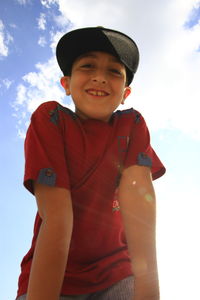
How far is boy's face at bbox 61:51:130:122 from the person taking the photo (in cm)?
270

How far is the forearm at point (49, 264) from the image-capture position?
1.83 metres

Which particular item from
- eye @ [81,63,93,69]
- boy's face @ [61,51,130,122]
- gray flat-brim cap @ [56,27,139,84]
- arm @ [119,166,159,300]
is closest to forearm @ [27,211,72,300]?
arm @ [119,166,159,300]

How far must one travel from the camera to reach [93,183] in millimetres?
2461

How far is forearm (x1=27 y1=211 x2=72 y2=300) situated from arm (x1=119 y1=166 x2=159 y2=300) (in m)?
0.54

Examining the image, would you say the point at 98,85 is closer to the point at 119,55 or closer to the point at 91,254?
the point at 119,55

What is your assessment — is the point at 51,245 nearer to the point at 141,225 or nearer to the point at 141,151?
the point at 141,225

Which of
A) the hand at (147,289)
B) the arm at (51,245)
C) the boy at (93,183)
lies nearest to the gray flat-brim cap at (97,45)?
the boy at (93,183)

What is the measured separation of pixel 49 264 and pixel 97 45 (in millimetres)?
1718

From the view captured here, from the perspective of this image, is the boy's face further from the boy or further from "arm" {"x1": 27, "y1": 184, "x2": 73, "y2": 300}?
"arm" {"x1": 27, "y1": 184, "x2": 73, "y2": 300}

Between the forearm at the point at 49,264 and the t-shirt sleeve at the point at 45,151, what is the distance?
1.03ft

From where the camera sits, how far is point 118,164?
8.36 ft

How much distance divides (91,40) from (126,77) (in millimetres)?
449

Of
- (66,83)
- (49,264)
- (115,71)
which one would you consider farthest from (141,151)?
(49,264)

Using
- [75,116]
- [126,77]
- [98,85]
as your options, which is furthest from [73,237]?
[126,77]
